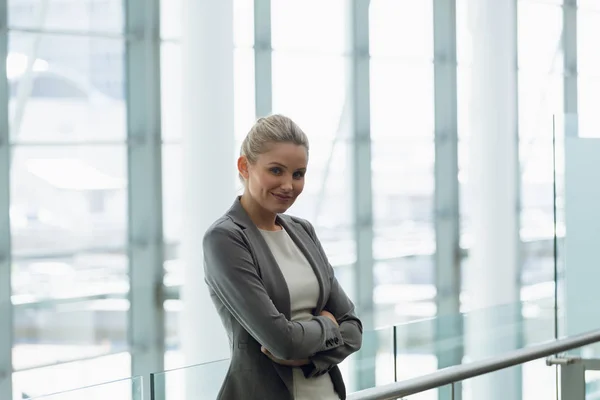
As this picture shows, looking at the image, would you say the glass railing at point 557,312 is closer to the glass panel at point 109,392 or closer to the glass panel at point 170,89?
the glass panel at point 109,392

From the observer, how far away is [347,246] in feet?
45.1

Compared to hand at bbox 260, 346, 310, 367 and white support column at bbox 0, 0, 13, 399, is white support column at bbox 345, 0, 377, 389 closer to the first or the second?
white support column at bbox 0, 0, 13, 399

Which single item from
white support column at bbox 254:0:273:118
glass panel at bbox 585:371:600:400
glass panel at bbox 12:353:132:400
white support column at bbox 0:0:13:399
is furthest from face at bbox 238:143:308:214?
white support column at bbox 254:0:273:118

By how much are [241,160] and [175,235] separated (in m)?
8.64

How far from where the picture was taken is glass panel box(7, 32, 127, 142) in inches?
403

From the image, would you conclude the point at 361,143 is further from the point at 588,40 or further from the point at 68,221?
the point at 588,40

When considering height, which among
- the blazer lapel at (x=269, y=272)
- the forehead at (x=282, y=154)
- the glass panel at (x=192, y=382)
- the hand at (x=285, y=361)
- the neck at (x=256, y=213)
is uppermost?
the forehead at (x=282, y=154)

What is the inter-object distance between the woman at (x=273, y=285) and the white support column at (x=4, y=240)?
742 centimetres

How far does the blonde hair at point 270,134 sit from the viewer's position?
2.90 m

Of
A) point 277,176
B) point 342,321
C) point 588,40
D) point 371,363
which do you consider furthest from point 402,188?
point 277,176

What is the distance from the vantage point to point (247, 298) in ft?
9.01

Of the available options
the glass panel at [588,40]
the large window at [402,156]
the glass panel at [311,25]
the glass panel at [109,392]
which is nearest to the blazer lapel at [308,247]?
the glass panel at [109,392]

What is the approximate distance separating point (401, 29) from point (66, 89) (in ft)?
18.4

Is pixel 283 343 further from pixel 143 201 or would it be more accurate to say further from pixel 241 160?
pixel 143 201
